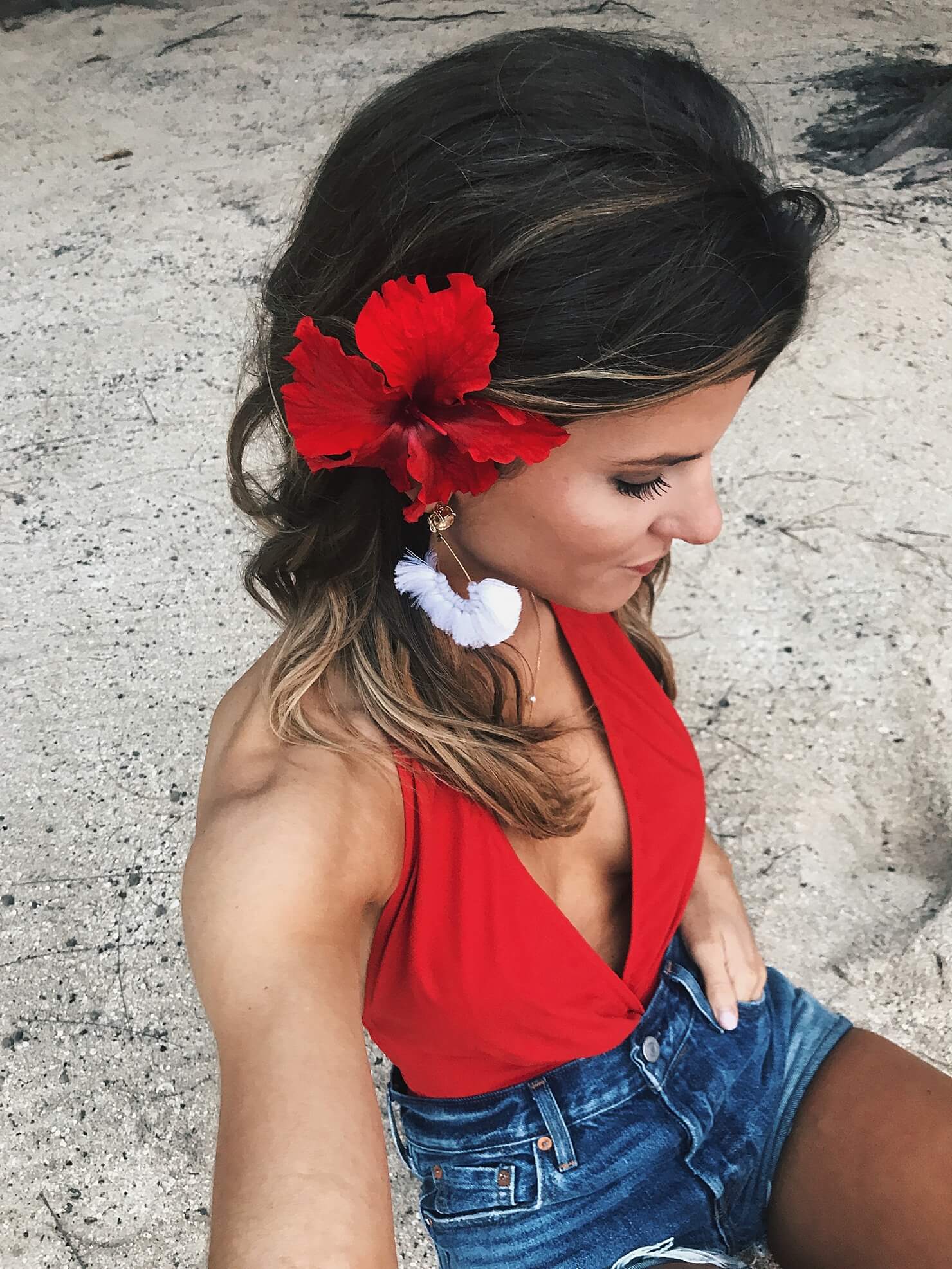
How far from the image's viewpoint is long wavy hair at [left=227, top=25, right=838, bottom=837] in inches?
39.0

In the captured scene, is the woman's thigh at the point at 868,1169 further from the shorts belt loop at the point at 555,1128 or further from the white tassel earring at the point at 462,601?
the white tassel earring at the point at 462,601

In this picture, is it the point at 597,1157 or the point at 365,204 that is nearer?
the point at 365,204

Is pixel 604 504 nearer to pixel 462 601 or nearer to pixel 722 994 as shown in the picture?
pixel 462 601

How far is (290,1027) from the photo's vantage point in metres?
0.85

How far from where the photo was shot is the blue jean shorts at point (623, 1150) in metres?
1.22

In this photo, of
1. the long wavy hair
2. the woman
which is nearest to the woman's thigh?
the woman

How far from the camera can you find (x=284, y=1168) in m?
0.78

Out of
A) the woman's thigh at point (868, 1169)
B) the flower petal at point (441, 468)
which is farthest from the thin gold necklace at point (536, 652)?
the woman's thigh at point (868, 1169)

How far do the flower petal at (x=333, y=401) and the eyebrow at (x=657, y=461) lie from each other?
0.76ft

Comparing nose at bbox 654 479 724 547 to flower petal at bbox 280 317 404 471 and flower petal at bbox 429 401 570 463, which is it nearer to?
flower petal at bbox 429 401 570 463

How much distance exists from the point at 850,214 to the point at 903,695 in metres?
1.88

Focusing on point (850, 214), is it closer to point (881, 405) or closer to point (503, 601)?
point (881, 405)

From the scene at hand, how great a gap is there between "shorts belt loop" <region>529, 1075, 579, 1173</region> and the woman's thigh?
0.30 meters

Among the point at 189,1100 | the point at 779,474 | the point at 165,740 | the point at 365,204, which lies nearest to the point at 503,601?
the point at 365,204
